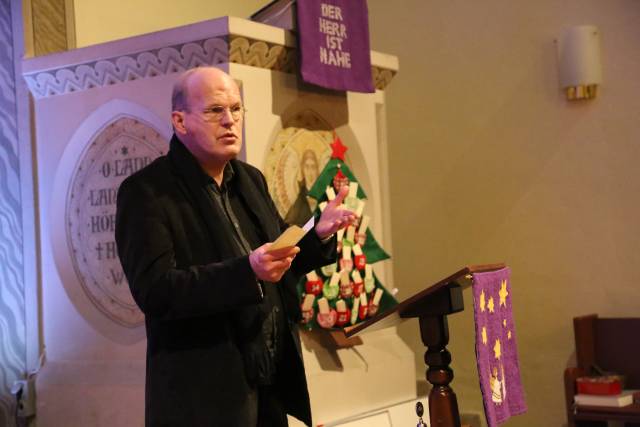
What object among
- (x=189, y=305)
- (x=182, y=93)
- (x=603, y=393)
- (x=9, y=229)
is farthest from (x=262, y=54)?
(x=603, y=393)

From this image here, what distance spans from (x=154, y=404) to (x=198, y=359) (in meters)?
0.16

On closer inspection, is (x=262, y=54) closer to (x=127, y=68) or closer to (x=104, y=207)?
(x=127, y=68)

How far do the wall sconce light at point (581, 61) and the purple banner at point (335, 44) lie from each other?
51.6 inches

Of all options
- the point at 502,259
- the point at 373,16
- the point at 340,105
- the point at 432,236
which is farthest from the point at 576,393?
the point at 373,16

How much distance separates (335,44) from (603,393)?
80.2 inches

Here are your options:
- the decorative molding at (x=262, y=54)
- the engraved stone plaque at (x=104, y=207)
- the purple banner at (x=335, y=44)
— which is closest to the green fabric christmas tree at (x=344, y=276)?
the purple banner at (x=335, y=44)

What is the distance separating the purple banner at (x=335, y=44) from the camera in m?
3.73

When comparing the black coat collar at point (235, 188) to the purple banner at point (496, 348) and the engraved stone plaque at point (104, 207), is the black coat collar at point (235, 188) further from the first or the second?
the engraved stone plaque at point (104, 207)

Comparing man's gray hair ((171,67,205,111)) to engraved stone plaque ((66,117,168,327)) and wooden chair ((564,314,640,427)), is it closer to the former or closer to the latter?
engraved stone plaque ((66,117,168,327))

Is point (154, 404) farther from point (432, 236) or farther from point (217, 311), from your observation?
point (432, 236)

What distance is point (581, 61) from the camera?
15.6 feet

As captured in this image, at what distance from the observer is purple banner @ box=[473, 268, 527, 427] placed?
2.38m

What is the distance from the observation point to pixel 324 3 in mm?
3867

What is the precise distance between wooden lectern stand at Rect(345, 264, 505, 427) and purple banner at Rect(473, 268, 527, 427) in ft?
0.16
